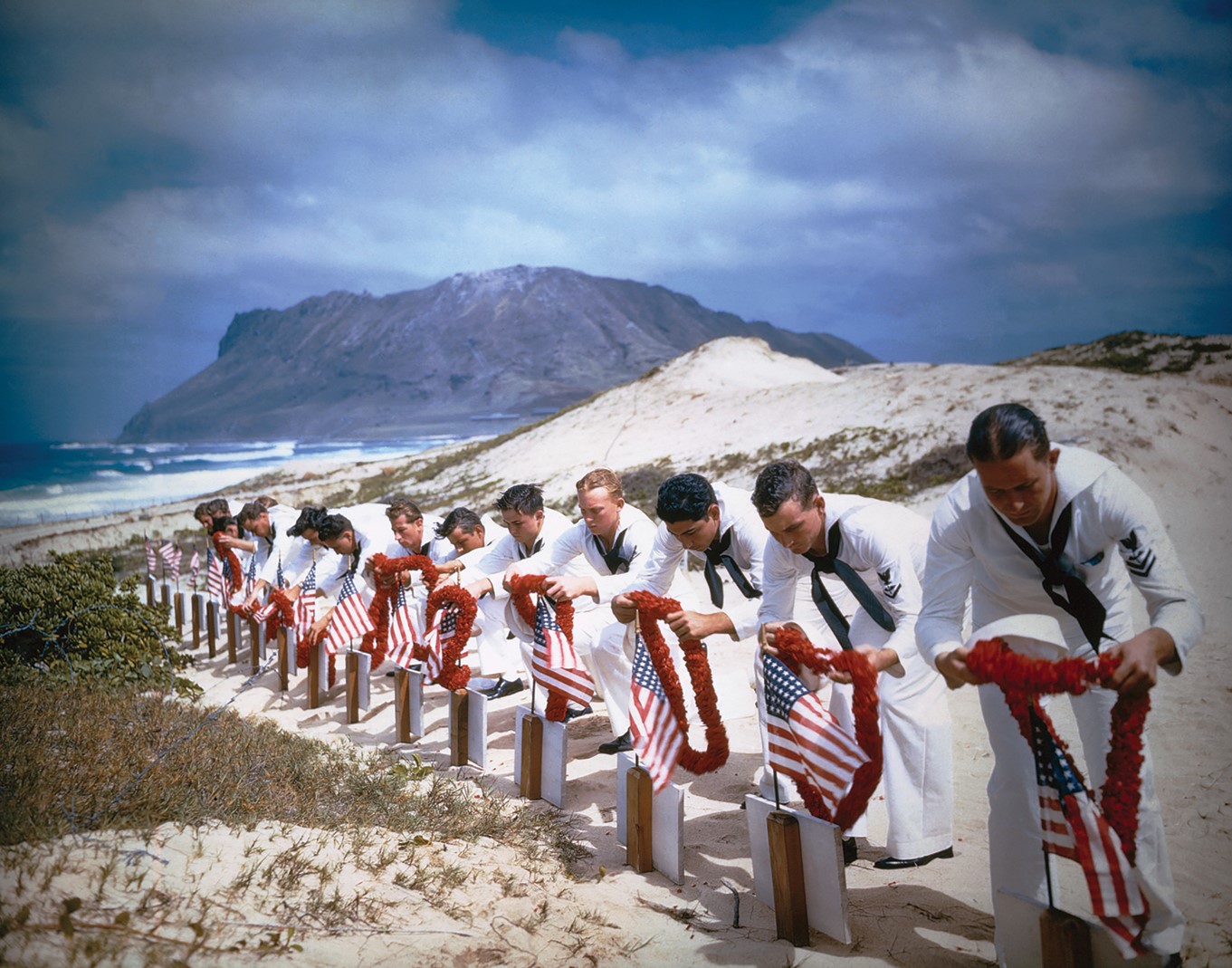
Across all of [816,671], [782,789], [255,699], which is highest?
[816,671]

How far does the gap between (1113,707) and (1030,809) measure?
2.21ft

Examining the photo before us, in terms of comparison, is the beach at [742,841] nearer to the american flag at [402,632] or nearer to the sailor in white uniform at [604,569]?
the sailor in white uniform at [604,569]

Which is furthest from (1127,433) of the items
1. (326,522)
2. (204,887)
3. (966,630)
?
(204,887)

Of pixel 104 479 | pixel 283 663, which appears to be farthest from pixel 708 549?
pixel 104 479

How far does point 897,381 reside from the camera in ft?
84.3

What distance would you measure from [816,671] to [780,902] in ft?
3.50

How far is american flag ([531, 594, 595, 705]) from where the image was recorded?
552 centimetres

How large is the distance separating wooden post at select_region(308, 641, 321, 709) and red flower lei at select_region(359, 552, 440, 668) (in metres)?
0.75

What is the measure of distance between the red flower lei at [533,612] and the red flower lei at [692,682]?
124 cm

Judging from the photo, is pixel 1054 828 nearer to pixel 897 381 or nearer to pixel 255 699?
pixel 255 699

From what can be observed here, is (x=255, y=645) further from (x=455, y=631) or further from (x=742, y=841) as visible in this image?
(x=742, y=841)

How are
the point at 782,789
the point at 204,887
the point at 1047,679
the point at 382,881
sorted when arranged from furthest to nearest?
the point at 782,789 → the point at 382,881 → the point at 204,887 → the point at 1047,679

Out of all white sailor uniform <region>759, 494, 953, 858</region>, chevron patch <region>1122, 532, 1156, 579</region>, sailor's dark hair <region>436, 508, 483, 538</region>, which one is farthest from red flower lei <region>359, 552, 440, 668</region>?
chevron patch <region>1122, 532, 1156, 579</region>

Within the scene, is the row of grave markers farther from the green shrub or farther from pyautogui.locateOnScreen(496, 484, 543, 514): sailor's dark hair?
the green shrub
